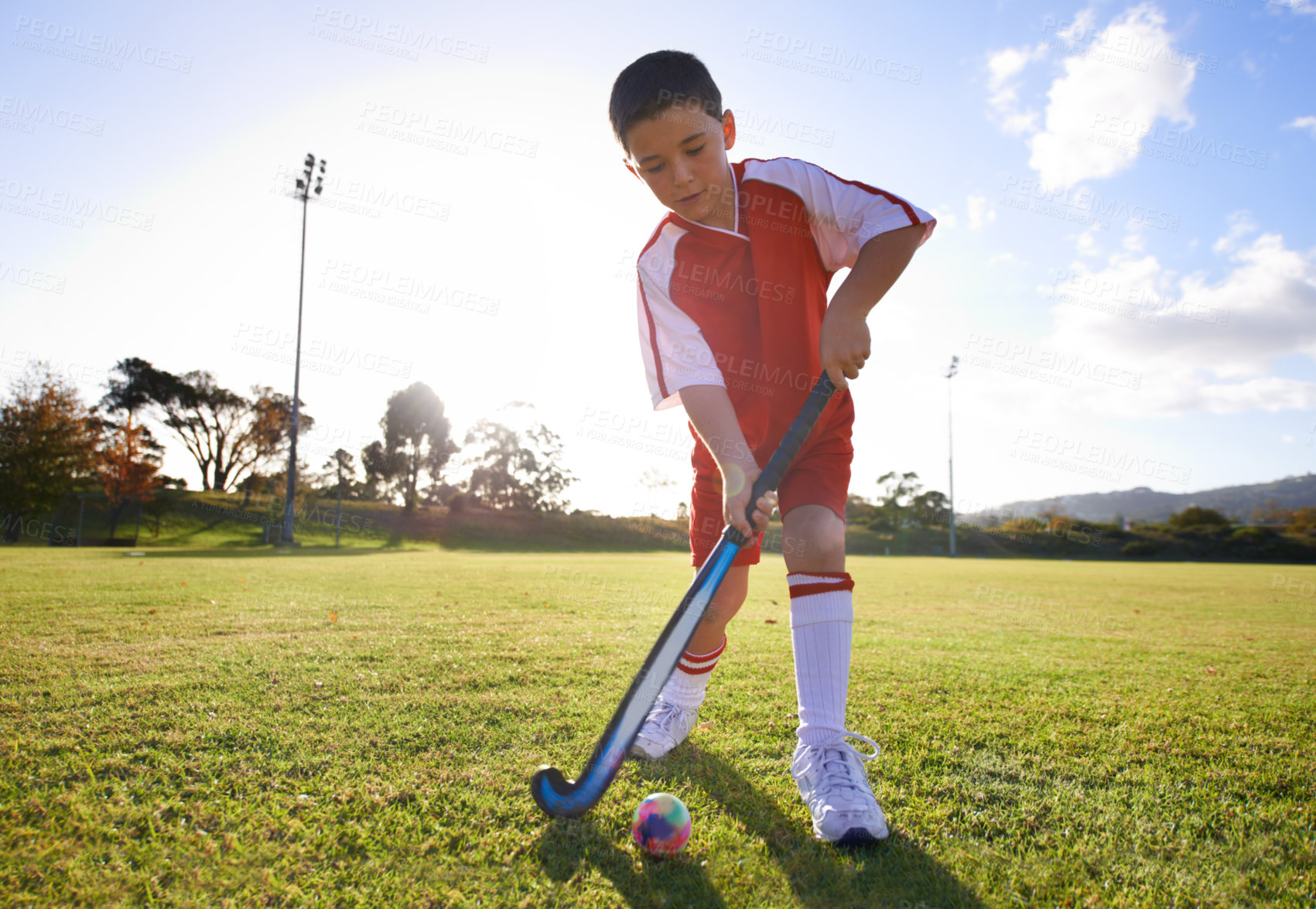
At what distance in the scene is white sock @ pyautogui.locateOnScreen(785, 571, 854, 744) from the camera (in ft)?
6.84

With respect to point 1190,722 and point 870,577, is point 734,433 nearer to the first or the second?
point 1190,722

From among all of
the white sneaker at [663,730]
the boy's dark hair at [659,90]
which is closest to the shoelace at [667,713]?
the white sneaker at [663,730]

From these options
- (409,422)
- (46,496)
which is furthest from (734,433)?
(409,422)

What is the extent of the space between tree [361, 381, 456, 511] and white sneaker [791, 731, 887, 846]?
5595cm

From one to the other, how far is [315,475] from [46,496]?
18979mm

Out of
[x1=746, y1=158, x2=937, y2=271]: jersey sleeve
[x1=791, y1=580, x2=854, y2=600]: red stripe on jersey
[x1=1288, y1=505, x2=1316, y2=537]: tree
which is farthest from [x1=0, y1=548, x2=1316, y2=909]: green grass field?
[x1=1288, y1=505, x2=1316, y2=537]: tree

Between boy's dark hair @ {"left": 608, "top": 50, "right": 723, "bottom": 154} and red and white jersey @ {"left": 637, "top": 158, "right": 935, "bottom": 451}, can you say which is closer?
boy's dark hair @ {"left": 608, "top": 50, "right": 723, "bottom": 154}

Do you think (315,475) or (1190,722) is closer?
(1190,722)

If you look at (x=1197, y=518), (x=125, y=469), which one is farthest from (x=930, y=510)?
(x=125, y=469)

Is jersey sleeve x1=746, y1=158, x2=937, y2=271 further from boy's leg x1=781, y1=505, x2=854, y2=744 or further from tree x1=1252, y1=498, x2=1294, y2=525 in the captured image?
tree x1=1252, y1=498, x2=1294, y2=525

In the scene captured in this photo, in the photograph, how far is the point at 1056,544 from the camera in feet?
169

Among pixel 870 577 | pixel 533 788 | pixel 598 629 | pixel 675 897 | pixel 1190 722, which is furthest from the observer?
pixel 870 577

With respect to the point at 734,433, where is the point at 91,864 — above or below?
below

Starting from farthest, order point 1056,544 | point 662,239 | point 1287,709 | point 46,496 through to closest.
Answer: point 1056,544
point 46,496
point 1287,709
point 662,239
